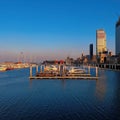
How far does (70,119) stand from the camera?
2880cm

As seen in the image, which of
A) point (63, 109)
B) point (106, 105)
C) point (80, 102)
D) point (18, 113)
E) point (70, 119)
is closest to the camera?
point (70, 119)

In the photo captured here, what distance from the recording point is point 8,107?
Answer: 35.6 meters

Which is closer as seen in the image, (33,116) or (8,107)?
(33,116)

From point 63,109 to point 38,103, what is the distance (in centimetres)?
646

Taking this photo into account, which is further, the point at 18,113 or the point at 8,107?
the point at 8,107

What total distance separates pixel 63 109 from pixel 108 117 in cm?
763

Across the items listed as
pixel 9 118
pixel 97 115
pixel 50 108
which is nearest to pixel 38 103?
pixel 50 108

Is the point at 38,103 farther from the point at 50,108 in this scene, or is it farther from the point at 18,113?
the point at 18,113

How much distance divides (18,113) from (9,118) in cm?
260

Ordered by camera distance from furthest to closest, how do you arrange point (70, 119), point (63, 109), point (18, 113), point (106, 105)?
1. point (106, 105)
2. point (63, 109)
3. point (18, 113)
4. point (70, 119)

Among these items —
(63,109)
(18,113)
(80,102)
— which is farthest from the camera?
(80,102)

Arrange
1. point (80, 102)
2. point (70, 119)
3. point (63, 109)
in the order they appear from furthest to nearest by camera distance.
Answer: point (80, 102)
point (63, 109)
point (70, 119)

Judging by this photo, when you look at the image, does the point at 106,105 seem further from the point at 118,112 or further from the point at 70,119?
the point at 70,119

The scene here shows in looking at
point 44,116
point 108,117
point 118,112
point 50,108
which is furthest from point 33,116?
point 118,112
